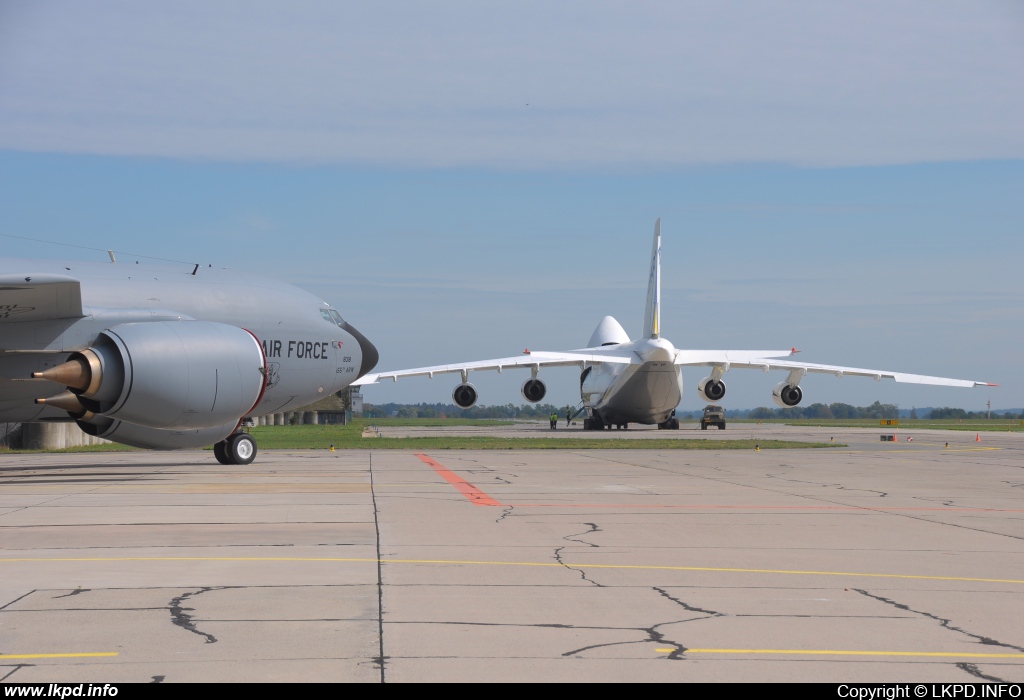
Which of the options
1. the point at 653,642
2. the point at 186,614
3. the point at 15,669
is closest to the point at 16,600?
the point at 186,614

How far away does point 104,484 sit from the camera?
57.7 feet

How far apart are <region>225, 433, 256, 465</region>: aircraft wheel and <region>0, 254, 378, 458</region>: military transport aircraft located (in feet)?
1.59

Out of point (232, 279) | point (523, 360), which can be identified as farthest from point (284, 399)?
point (523, 360)

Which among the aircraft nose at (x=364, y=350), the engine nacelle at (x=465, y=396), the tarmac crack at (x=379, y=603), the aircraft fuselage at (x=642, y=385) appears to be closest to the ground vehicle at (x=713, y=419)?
the aircraft fuselage at (x=642, y=385)

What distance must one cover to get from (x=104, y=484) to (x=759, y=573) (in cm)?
1284

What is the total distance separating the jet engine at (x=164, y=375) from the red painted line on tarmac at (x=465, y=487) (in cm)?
395

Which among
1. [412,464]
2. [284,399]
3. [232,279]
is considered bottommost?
[412,464]

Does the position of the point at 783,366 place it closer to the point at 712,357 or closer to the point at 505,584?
the point at 712,357

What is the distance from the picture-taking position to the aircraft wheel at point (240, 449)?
22.6 metres

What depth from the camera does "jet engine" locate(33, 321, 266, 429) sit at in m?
16.7

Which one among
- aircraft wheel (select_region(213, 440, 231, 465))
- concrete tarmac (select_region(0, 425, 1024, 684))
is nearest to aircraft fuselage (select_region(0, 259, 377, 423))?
aircraft wheel (select_region(213, 440, 231, 465))

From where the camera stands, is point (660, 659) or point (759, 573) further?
point (759, 573)

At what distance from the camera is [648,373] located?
1927 inches
